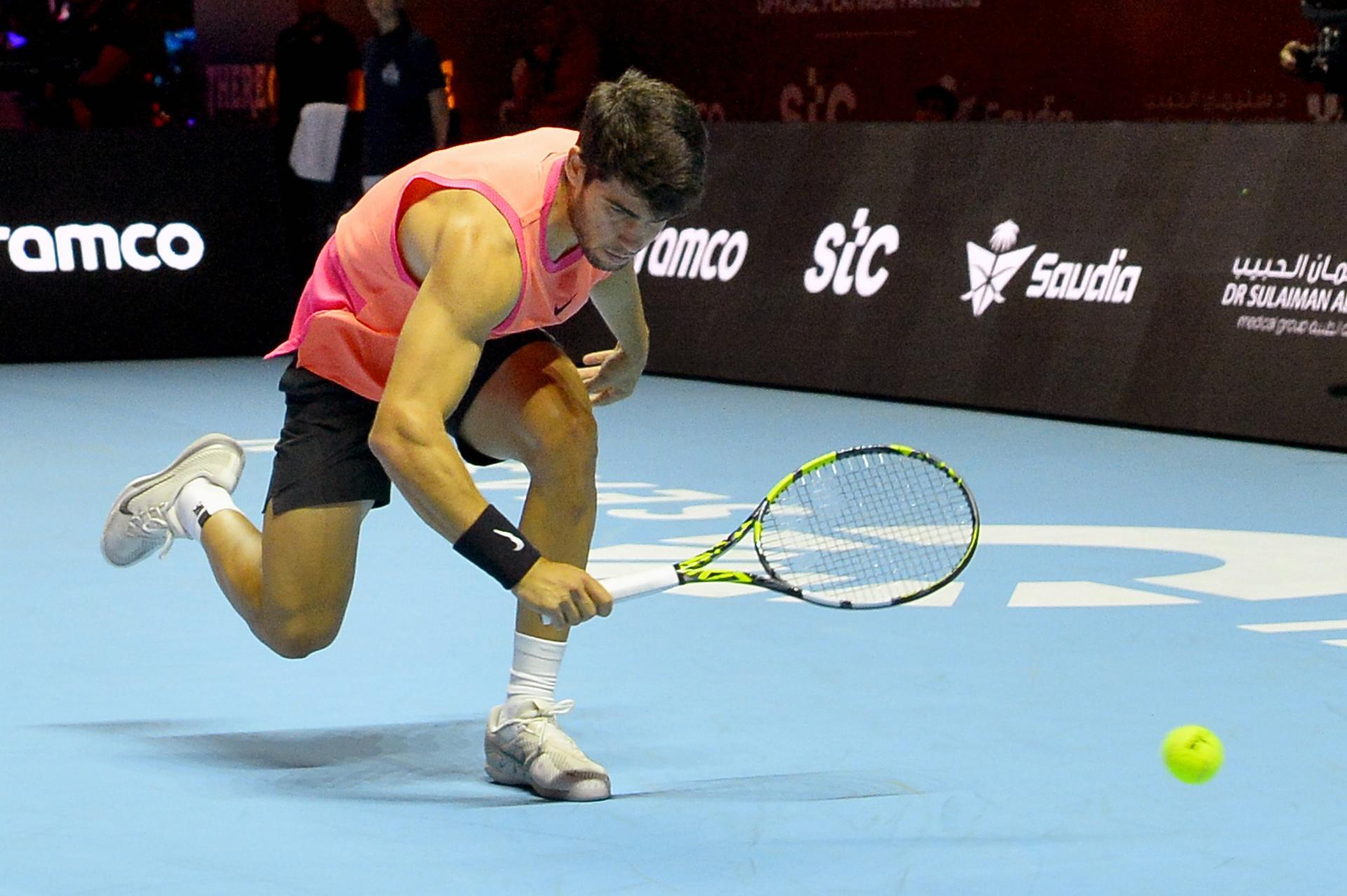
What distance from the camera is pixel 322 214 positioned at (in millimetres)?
13086

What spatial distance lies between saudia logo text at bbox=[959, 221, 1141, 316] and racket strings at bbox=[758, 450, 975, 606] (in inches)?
181

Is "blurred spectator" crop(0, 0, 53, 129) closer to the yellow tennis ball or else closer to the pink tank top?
the pink tank top

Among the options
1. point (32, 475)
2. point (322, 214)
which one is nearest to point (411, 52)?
point (322, 214)

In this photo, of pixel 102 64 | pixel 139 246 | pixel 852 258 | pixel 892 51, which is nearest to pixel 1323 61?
pixel 852 258

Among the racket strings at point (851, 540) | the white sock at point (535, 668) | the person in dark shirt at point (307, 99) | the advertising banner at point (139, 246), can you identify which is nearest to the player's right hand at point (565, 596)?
the white sock at point (535, 668)

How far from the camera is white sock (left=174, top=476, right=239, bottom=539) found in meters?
4.51

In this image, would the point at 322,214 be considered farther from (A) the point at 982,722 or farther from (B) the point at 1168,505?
(A) the point at 982,722

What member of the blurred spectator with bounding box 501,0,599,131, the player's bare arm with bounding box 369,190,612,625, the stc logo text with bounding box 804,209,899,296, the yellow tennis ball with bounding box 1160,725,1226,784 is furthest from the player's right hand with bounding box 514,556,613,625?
the blurred spectator with bounding box 501,0,599,131

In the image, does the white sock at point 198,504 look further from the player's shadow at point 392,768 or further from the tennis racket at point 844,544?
the tennis racket at point 844,544

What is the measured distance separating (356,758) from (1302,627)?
2498mm

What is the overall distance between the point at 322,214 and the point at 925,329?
15.1 feet

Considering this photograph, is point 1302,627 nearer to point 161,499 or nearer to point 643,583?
point 643,583

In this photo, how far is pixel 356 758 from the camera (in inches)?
158

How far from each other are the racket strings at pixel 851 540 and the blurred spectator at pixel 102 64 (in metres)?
10.2
